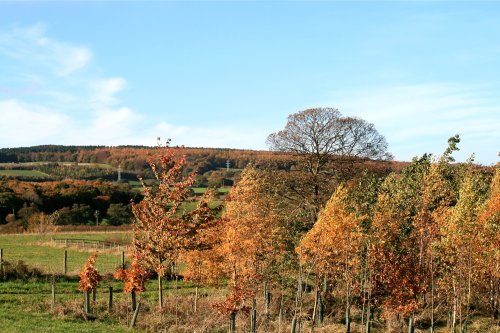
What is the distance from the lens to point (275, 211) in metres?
29.7

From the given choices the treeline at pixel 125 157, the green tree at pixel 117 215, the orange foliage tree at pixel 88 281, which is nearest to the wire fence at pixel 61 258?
the orange foliage tree at pixel 88 281

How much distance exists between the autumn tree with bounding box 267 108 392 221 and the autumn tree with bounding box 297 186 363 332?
1424cm

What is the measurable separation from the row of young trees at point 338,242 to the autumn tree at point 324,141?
1020 centimetres

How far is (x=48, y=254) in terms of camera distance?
53.2 m

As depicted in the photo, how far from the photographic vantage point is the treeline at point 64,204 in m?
86.8

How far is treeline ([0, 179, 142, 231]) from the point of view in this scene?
86.8 metres

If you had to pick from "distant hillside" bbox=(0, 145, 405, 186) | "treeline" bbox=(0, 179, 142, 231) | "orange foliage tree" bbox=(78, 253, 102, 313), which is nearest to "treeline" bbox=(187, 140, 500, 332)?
"orange foliage tree" bbox=(78, 253, 102, 313)

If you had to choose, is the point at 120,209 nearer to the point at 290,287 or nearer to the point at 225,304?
the point at 290,287

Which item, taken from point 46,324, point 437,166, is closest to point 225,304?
point 46,324

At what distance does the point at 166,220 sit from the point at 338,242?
Answer: 1049 cm

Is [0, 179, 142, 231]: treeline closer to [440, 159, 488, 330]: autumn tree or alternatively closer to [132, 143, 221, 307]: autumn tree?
[132, 143, 221, 307]: autumn tree

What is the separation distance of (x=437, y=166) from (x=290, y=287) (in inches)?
563

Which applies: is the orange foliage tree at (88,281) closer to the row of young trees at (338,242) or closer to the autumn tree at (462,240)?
the row of young trees at (338,242)

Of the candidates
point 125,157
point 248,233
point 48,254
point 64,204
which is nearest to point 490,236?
point 248,233
